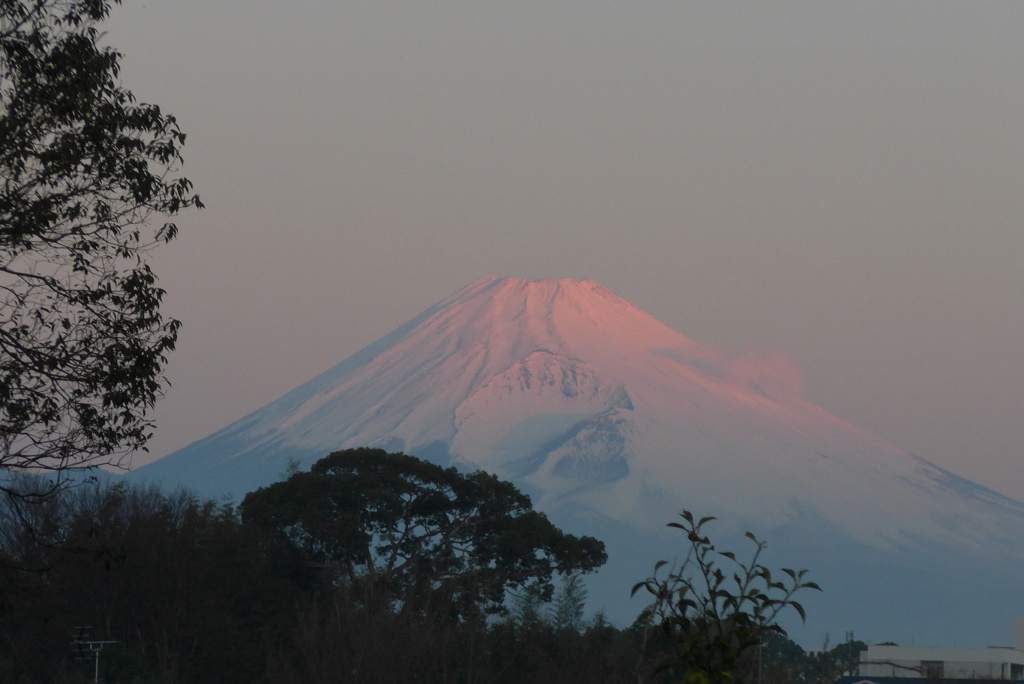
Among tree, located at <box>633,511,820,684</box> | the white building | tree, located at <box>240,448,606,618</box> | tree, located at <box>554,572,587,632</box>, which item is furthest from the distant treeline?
tree, located at <box>633,511,820,684</box>

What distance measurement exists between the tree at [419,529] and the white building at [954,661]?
2291cm

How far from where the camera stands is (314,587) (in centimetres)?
4853

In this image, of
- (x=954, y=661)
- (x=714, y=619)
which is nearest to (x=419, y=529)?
(x=954, y=661)

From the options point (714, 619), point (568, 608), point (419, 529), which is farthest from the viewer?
point (568, 608)

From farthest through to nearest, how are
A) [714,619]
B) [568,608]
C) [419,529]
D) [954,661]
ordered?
[954,661] → [568,608] → [419,529] → [714,619]

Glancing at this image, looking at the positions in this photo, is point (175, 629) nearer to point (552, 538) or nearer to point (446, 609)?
point (446, 609)

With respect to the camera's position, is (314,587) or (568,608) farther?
(568,608)

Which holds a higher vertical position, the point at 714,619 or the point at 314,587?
the point at 314,587

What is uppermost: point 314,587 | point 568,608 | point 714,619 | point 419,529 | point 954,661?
point 419,529

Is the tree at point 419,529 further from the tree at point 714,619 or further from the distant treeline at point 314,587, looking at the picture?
the tree at point 714,619

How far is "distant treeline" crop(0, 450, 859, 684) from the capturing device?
38.1 meters

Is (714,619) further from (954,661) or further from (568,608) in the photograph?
(954,661)

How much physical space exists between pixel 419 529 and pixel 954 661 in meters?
33.2

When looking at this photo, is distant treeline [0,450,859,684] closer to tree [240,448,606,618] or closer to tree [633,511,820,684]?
tree [240,448,606,618]
